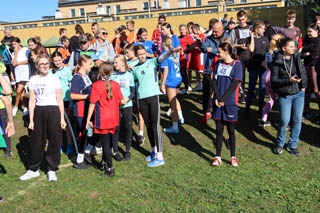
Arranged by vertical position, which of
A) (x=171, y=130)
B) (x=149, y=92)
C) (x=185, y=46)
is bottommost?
(x=171, y=130)

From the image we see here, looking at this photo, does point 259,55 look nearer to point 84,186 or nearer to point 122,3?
point 84,186

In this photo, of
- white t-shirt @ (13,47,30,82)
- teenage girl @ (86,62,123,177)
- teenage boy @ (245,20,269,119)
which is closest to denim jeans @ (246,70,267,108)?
teenage boy @ (245,20,269,119)

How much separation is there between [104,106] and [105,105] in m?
0.02

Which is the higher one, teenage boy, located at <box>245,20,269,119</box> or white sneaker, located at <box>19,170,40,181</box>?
teenage boy, located at <box>245,20,269,119</box>

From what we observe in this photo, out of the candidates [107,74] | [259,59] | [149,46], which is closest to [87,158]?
[107,74]

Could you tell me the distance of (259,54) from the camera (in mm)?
7574

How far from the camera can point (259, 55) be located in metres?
7.58

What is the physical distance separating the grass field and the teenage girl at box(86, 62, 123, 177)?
2.10 ft

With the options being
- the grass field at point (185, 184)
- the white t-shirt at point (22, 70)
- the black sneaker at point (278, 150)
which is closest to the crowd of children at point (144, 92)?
the black sneaker at point (278, 150)

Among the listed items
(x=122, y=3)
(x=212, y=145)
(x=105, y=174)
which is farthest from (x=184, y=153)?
(x=122, y=3)

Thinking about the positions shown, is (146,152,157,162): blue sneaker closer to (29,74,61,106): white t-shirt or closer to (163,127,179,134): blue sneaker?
(163,127,179,134): blue sneaker

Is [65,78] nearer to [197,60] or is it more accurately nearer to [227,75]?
[227,75]

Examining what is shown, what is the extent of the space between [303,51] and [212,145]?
115 inches

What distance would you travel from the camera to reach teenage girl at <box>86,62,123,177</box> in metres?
5.27
